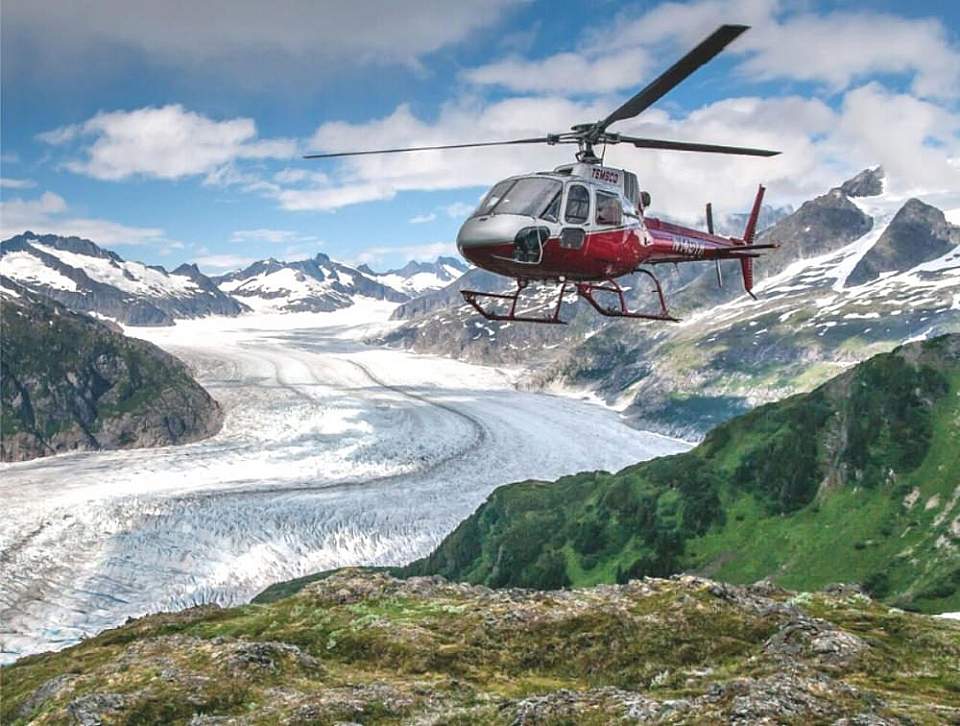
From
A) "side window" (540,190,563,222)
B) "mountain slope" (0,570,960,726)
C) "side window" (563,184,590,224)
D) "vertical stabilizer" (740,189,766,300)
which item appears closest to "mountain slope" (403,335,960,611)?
"vertical stabilizer" (740,189,766,300)

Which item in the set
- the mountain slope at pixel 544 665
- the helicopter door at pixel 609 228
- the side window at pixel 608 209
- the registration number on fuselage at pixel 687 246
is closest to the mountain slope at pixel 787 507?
the mountain slope at pixel 544 665

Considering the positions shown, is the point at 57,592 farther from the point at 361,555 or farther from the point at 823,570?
the point at 823,570

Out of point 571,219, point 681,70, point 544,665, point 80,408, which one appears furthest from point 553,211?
point 80,408

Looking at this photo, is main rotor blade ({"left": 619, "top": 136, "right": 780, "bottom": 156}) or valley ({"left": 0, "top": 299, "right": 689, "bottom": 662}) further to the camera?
valley ({"left": 0, "top": 299, "right": 689, "bottom": 662})

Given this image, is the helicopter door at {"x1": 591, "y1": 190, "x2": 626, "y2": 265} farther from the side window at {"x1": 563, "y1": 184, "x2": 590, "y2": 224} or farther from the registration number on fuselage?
the registration number on fuselage

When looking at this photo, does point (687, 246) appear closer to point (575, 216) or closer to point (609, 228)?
point (609, 228)
